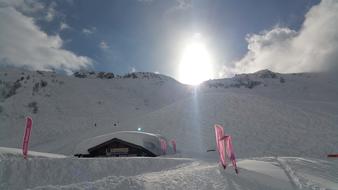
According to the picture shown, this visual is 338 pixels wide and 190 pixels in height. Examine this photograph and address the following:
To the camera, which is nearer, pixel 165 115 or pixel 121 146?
pixel 121 146

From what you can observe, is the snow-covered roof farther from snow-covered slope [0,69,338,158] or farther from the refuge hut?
snow-covered slope [0,69,338,158]

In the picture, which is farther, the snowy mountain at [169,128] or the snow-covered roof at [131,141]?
the snow-covered roof at [131,141]

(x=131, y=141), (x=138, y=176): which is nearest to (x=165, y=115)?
(x=131, y=141)

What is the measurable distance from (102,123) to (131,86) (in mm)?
39023

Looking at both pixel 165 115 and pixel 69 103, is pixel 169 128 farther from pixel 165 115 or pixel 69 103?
pixel 69 103

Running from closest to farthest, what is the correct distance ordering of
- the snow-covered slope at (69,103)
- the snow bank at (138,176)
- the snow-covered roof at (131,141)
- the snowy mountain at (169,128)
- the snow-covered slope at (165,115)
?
the snow bank at (138,176), the snowy mountain at (169,128), the snow-covered roof at (131,141), the snow-covered slope at (165,115), the snow-covered slope at (69,103)

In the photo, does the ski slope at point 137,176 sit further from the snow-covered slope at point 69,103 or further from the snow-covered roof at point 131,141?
the snow-covered slope at point 69,103

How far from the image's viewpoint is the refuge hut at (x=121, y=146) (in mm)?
25766

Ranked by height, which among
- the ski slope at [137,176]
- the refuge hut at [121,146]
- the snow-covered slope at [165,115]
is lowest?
the ski slope at [137,176]

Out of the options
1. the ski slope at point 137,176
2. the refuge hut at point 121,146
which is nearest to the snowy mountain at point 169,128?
the ski slope at point 137,176

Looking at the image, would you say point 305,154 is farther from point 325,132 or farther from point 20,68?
point 20,68

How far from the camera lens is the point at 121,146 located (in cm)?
2605

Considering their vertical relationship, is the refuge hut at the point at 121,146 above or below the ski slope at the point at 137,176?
above

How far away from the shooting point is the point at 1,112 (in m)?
57.8
